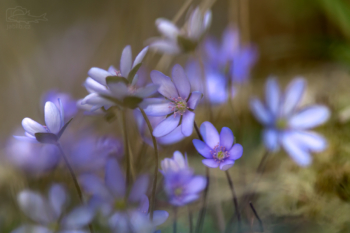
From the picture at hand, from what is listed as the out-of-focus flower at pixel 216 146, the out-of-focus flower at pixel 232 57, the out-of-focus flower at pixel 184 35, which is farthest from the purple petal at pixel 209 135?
the out-of-focus flower at pixel 232 57

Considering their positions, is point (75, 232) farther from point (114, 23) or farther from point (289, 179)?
point (114, 23)

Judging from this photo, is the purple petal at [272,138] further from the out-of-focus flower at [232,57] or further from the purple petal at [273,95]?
the out-of-focus flower at [232,57]

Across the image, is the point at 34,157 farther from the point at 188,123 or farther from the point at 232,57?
the point at 232,57

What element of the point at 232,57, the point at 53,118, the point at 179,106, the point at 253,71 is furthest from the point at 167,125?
the point at 253,71

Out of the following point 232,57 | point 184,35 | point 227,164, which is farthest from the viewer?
point 232,57

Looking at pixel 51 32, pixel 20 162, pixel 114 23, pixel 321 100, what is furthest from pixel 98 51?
pixel 321 100

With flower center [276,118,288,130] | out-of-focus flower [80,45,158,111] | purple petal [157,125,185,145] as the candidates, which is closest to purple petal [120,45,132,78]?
out-of-focus flower [80,45,158,111]

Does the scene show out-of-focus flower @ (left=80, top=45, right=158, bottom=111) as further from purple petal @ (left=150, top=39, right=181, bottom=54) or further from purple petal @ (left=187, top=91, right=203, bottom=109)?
purple petal @ (left=150, top=39, right=181, bottom=54)

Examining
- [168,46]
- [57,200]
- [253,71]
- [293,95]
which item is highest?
[168,46]
